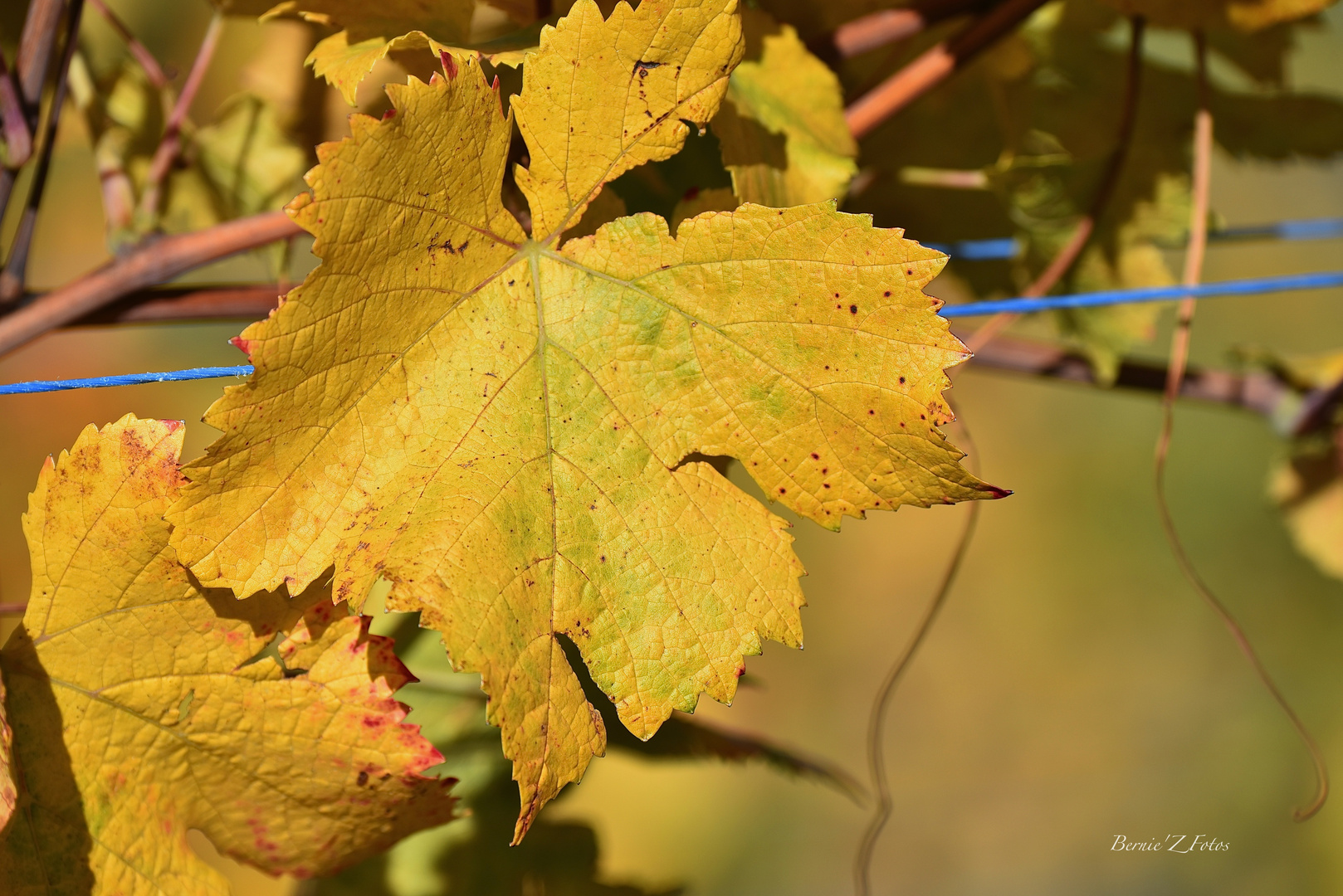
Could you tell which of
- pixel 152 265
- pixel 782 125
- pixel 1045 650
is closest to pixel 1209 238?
pixel 782 125

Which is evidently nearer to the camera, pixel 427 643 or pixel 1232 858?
pixel 427 643

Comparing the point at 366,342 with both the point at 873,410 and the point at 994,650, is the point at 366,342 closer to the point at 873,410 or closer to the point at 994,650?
the point at 873,410

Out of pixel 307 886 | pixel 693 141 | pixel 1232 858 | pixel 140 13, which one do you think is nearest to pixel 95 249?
pixel 140 13

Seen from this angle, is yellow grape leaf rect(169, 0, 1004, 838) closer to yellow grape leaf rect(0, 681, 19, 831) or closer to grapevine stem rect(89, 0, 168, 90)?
yellow grape leaf rect(0, 681, 19, 831)

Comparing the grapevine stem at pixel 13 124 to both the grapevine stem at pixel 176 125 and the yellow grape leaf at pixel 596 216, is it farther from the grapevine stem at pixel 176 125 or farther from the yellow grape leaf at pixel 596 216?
the yellow grape leaf at pixel 596 216

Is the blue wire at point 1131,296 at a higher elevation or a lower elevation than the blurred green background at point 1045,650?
higher

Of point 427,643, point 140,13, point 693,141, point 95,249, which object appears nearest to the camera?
point 693,141

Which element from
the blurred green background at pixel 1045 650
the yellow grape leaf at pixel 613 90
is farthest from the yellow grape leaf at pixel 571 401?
the blurred green background at pixel 1045 650
